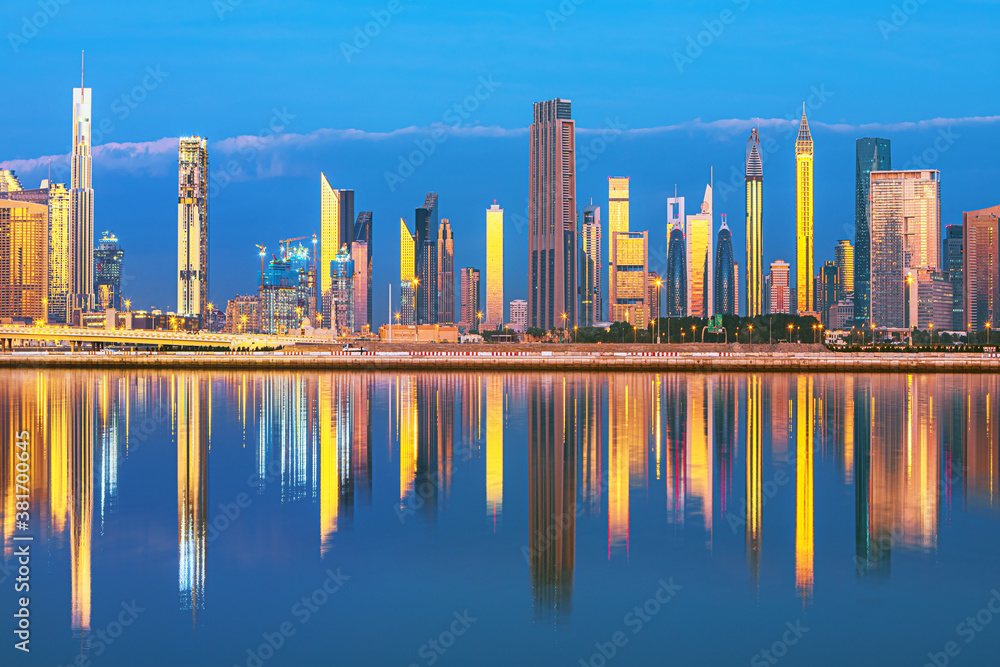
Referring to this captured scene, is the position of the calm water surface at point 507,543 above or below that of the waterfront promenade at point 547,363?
below

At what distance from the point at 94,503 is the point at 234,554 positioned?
583 cm

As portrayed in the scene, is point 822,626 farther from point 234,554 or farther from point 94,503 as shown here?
point 94,503

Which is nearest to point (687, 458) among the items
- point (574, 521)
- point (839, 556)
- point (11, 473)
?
point (574, 521)

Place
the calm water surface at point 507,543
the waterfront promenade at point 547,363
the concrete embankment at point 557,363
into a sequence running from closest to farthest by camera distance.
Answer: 1. the calm water surface at point 507,543
2. the concrete embankment at point 557,363
3. the waterfront promenade at point 547,363

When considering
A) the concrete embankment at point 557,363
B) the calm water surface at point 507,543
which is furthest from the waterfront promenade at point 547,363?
the calm water surface at point 507,543

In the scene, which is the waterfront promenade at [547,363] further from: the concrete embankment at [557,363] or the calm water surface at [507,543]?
the calm water surface at [507,543]

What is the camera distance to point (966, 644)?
11.5 metres

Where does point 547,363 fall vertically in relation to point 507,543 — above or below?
above

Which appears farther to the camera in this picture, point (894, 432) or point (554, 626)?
point (894, 432)

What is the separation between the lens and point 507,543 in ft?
54.0

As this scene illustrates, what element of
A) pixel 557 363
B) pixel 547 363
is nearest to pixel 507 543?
pixel 557 363

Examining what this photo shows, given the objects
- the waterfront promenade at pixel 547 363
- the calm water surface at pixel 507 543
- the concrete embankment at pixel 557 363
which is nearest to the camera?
the calm water surface at pixel 507 543

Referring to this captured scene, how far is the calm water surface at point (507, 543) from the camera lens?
458 inches

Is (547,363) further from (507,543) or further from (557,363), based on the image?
(507,543)
